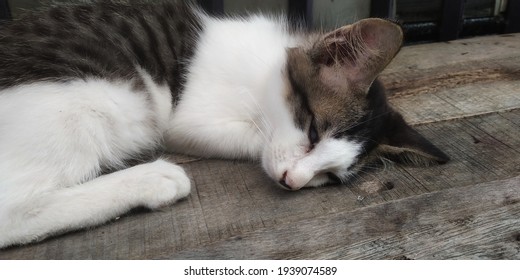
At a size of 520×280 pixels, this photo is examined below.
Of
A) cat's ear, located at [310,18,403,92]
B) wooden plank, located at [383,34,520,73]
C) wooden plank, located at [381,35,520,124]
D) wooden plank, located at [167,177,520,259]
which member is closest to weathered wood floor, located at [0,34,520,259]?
wooden plank, located at [167,177,520,259]

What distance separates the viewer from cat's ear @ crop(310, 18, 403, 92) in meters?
1.48

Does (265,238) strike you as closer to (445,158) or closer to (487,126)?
(445,158)

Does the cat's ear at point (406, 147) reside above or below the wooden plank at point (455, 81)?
above

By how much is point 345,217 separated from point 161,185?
0.56 m

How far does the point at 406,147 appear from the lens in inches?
64.0

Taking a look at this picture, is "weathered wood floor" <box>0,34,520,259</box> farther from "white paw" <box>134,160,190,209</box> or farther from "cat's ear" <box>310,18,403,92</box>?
"cat's ear" <box>310,18,403,92</box>

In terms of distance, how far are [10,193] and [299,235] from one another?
2.69 ft

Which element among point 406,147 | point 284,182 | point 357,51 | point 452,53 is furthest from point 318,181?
point 452,53

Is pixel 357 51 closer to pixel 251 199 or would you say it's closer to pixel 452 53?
pixel 251 199

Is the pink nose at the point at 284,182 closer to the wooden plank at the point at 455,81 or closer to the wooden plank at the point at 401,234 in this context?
the wooden plank at the point at 401,234

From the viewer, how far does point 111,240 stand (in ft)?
4.34

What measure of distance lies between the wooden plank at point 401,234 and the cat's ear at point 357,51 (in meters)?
0.44

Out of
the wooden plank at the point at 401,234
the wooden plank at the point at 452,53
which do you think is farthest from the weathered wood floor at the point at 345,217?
the wooden plank at the point at 452,53

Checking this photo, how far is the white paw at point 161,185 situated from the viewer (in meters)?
1.44
